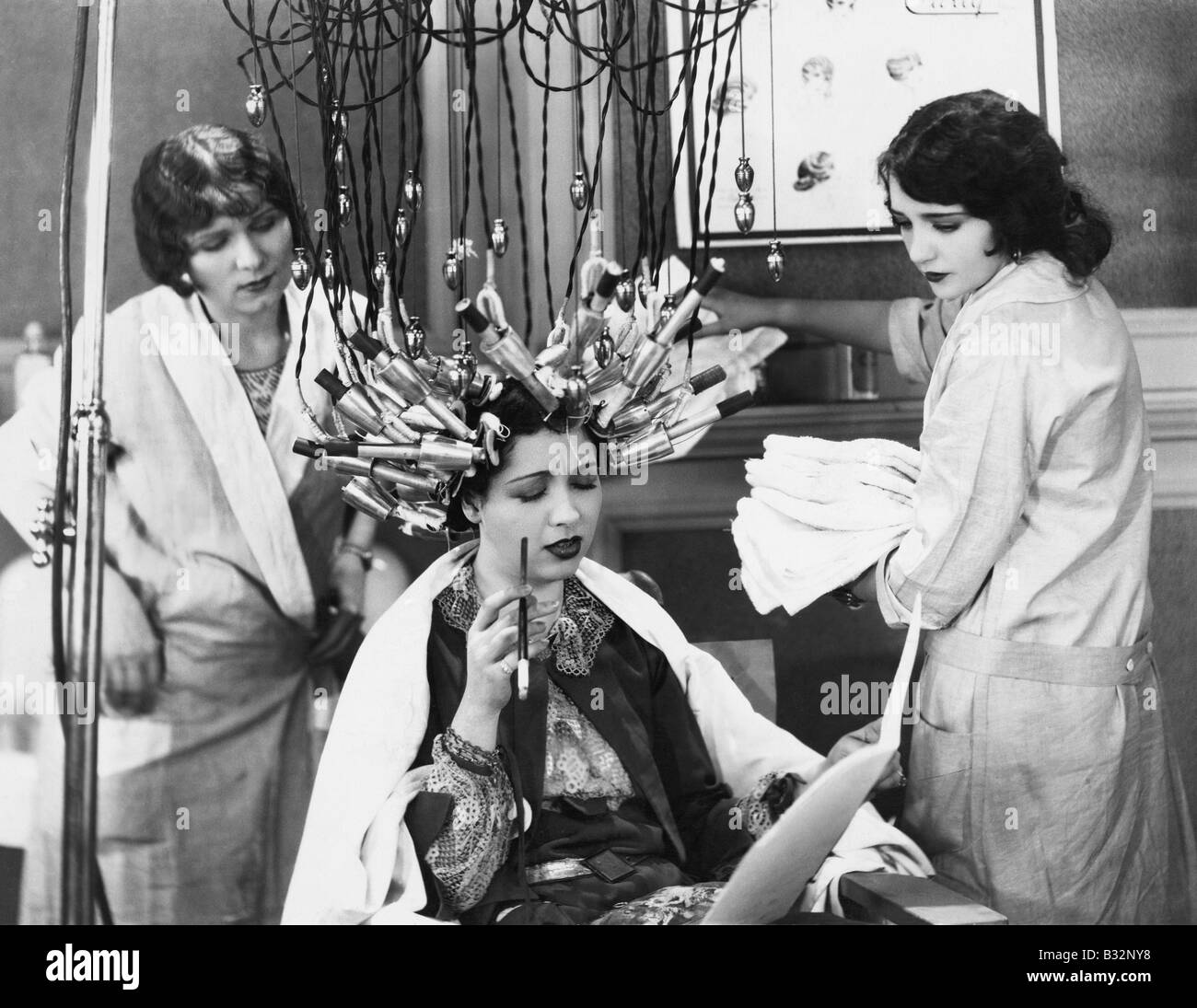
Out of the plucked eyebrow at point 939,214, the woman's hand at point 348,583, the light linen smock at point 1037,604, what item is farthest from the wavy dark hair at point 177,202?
the light linen smock at point 1037,604

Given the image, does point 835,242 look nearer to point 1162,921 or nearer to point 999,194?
point 999,194

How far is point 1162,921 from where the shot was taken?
8.59ft

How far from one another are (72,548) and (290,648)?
0.45 meters

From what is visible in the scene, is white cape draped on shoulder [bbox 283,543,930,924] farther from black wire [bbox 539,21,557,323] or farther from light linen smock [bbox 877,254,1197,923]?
black wire [bbox 539,21,557,323]

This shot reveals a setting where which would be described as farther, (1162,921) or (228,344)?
(228,344)

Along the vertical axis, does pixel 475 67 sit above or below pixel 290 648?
above

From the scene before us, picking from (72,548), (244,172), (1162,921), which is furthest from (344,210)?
(1162,921)

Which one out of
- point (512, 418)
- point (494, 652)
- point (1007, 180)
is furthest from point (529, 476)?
point (1007, 180)

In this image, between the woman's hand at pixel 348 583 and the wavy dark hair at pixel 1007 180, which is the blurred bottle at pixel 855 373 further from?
the woman's hand at pixel 348 583

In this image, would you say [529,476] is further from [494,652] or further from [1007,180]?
[1007,180]

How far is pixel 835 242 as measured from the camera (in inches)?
111

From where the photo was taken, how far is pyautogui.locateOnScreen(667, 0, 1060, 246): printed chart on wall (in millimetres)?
2781

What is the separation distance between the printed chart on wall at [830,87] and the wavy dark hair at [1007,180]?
0.54ft

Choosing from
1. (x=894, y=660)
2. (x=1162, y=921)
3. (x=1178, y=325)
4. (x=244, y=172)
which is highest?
(x=244, y=172)
